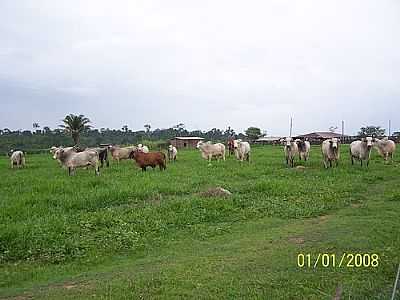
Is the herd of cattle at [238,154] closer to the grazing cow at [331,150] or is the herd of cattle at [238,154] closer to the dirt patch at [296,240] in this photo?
the grazing cow at [331,150]

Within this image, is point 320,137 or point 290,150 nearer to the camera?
point 290,150

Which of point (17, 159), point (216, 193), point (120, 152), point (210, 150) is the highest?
point (210, 150)

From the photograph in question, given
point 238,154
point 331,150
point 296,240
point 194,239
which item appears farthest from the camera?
point 238,154

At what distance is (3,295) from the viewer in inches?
280

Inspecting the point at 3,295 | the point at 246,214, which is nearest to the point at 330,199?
the point at 246,214

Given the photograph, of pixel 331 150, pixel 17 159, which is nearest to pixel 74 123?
pixel 17 159

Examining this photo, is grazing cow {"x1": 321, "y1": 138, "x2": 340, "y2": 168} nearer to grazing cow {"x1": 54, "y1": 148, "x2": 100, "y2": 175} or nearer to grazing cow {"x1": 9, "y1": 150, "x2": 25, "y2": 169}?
grazing cow {"x1": 54, "y1": 148, "x2": 100, "y2": 175}

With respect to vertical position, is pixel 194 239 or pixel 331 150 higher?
pixel 331 150

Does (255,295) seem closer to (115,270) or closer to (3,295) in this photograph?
(115,270)

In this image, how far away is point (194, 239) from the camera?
10148 millimetres
